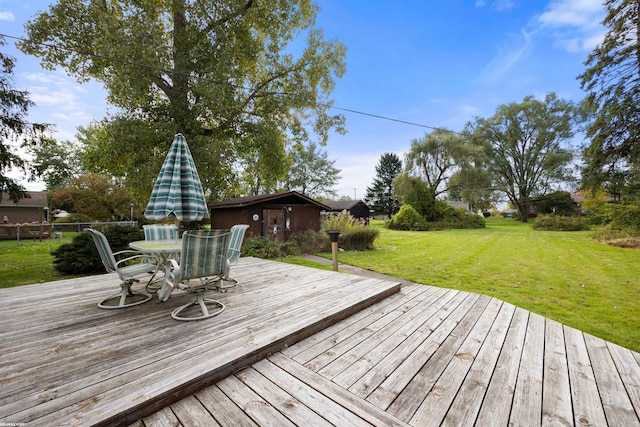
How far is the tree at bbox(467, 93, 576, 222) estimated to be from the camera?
82.0ft

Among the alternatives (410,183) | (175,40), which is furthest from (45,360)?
(410,183)

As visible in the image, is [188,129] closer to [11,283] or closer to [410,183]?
[11,283]

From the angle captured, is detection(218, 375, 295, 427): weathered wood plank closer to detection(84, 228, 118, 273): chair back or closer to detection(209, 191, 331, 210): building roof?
detection(84, 228, 118, 273): chair back

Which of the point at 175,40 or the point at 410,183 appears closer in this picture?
the point at 175,40

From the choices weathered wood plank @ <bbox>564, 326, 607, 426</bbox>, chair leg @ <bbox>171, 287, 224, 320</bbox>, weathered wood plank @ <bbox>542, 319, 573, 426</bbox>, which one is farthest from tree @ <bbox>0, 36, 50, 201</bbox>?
weathered wood plank @ <bbox>564, 326, 607, 426</bbox>

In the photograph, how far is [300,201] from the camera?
12.9m

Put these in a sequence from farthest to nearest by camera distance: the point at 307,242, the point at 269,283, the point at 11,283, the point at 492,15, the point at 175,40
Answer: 1. the point at 307,242
2. the point at 175,40
3. the point at 492,15
4. the point at 11,283
5. the point at 269,283

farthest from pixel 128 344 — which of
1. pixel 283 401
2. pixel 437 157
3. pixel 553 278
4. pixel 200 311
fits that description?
pixel 437 157

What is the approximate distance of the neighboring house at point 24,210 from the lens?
1927 centimetres

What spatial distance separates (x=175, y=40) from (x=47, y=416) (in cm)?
1158

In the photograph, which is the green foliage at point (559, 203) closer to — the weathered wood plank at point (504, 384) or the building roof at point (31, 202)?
the weathered wood plank at point (504, 384)

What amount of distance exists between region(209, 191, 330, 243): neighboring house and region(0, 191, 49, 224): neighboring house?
678 inches

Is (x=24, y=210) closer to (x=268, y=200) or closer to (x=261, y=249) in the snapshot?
(x=268, y=200)

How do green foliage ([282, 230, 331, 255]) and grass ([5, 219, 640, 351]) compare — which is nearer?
grass ([5, 219, 640, 351])
